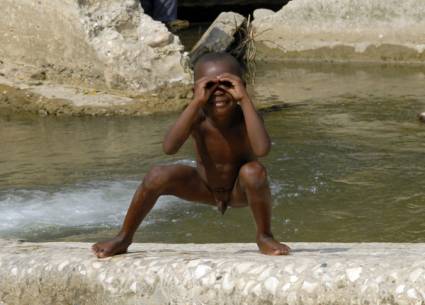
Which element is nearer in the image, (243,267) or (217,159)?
(243,267)

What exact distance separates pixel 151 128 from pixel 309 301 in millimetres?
6038

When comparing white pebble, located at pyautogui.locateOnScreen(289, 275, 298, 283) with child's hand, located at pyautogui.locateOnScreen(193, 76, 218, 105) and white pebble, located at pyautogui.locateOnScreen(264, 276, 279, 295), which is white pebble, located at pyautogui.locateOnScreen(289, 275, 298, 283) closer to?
white pebble, located at pyautogui.locateOnScreen(264, 276, 279, 295)

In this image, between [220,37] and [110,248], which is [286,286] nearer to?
[110,248]

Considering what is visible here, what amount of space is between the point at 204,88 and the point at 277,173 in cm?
341

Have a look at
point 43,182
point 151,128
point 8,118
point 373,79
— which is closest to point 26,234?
point 43,182

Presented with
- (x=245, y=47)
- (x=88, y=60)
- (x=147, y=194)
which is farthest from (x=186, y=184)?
(x=245, y=47)

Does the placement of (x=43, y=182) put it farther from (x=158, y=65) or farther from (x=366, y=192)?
(x=158, y=65)

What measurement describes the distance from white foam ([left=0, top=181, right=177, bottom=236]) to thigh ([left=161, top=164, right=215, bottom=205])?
1.95 meters

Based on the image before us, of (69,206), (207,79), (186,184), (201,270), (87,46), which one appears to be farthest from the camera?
(87,46)

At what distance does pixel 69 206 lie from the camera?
6.54 m

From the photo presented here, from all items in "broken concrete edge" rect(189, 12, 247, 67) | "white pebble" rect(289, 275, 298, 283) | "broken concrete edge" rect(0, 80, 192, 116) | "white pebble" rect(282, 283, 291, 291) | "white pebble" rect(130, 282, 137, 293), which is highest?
"white pebble" rect(289, 275, 298, 283)

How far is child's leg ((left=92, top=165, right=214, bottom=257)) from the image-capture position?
148 inches

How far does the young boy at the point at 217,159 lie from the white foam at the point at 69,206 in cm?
203

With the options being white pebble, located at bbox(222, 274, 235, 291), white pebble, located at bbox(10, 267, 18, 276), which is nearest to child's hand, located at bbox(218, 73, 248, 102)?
white pebble, located at bbox(222, 274, 235, 291)
